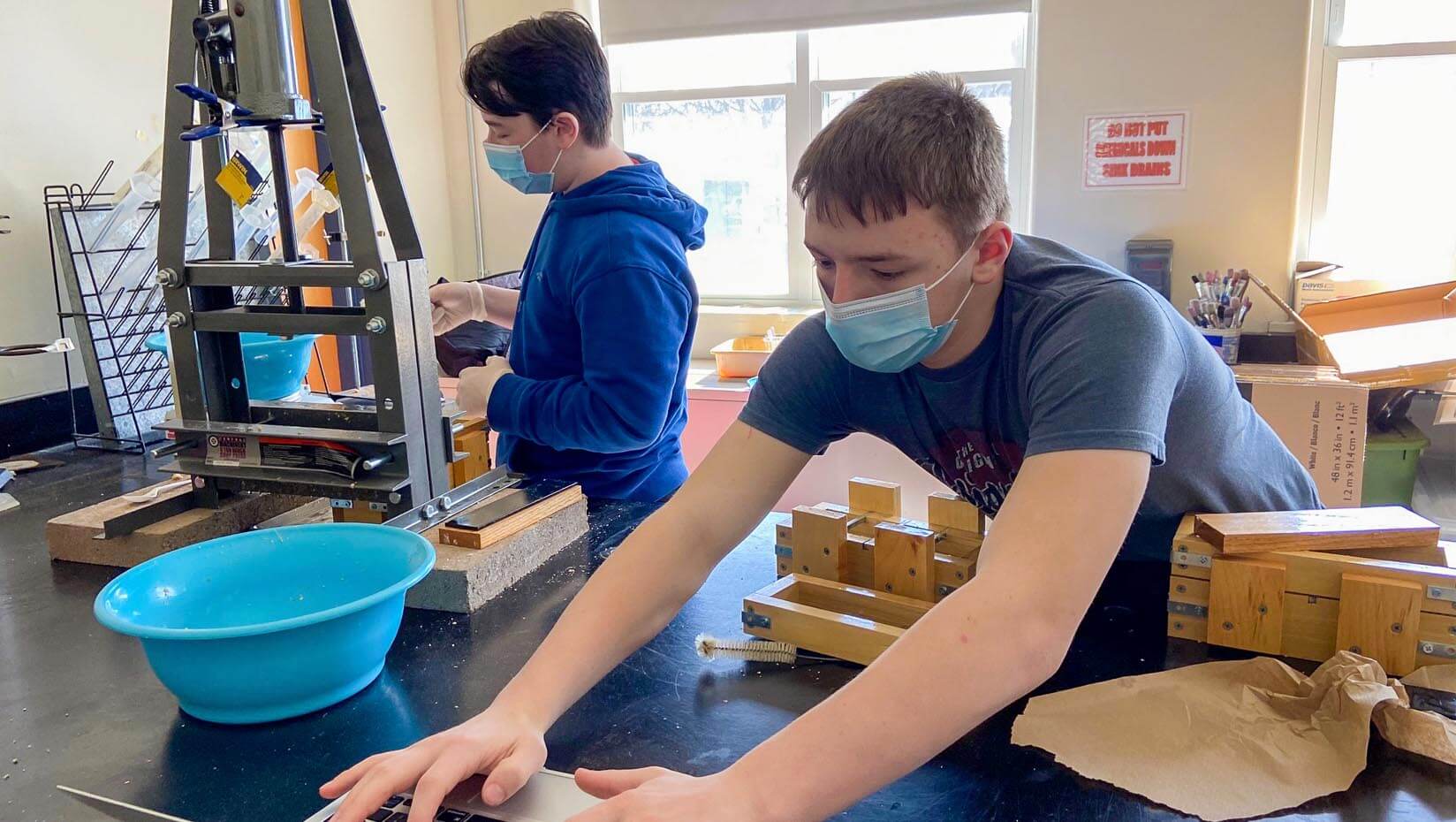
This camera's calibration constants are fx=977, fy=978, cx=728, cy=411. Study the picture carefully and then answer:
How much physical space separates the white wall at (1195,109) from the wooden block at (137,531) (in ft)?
8.84

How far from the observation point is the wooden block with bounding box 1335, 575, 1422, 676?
0.92 m

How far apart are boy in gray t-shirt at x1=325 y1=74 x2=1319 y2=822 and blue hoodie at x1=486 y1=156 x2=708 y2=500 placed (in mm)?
384

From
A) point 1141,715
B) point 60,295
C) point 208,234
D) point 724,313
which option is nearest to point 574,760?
point 1141,715

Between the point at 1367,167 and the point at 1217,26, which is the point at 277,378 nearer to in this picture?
the point at 1217,26

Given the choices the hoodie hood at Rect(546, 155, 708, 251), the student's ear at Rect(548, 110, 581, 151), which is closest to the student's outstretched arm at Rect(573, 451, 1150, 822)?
the hoodie hood at Rect(546, 155, 708, 251)

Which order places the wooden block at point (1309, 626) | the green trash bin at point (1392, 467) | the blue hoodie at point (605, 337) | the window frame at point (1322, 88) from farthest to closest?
1. the window frame at point (1322, 88)
2. the green trash bin at point (1392, 467)
3. the blue hoodie at point (605, 337)
4. the wooden block at point (1309, 626)

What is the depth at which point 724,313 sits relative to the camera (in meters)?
3.79

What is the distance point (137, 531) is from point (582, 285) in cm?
71

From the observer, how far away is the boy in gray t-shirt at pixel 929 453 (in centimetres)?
73


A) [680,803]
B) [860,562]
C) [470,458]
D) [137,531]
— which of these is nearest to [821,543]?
[860,562]

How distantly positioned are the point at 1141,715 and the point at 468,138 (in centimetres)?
366

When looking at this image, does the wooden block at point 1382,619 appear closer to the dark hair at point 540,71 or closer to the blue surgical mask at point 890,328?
the blue surgical mask at point 890,328

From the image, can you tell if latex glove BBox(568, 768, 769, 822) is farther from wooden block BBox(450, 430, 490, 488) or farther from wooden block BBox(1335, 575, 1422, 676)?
wooden block BBox(450, 430, 490, 488)

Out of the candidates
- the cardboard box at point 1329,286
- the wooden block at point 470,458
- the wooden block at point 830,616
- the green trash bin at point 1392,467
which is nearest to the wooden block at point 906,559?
the wooden block at point 830,616
